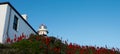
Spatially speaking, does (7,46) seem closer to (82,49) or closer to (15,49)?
(15,49)

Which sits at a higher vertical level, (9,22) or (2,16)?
(2,16)

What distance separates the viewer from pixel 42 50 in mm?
16500

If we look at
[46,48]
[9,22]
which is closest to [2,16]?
[9,22]

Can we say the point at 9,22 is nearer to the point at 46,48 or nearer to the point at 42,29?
the point at 42,29

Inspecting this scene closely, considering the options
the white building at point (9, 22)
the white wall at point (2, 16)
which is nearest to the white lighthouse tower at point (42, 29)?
the white building at point (9, 22)

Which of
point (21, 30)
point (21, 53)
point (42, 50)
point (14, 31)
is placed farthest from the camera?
point (21, 30)

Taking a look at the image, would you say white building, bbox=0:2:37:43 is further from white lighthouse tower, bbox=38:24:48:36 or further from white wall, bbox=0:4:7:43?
A: white lighthouse tower, bbox=38:24:48:36

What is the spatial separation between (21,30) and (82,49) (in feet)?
35.3

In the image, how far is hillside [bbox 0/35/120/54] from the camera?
16.1 m

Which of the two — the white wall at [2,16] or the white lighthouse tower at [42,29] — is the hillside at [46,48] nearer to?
the white wall at [2,16]

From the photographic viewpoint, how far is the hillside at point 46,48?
1608 cm

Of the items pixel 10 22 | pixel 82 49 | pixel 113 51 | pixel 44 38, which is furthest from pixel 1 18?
pixel 113 51

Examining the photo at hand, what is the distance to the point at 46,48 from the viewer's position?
17016 millimetres

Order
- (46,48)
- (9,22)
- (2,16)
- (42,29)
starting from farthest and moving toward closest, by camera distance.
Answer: (42,29) → (9,22) → (2,16) → (46,48)
